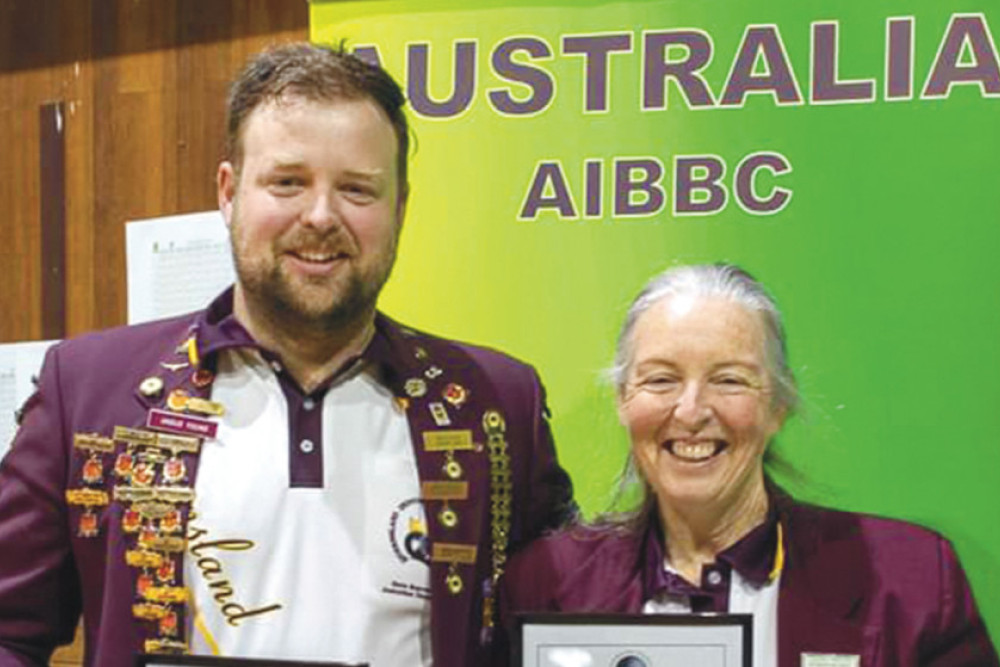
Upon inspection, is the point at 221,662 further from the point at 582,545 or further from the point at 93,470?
the point at 582,545

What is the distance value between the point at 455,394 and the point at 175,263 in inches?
36.4

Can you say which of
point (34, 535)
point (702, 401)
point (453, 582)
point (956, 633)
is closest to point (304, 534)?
point (453, 582)

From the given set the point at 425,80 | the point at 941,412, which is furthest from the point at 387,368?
the point at 941,412

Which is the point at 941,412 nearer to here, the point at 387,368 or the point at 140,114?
the point at 387,368

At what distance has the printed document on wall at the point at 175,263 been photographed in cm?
249

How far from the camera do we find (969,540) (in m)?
1.95

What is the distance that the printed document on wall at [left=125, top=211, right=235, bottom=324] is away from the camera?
2.49 meters

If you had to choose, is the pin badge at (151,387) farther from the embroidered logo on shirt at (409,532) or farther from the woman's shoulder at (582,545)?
the woman's shoulder at (582,545)

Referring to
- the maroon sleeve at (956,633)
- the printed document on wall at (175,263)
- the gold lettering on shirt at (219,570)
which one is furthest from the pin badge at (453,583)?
the printed document on wall at (175,263)

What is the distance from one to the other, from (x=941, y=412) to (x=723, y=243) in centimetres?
40

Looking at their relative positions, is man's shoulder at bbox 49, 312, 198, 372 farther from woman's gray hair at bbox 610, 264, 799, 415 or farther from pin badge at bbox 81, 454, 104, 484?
woman's gray hair at bbox 610, 264, 799, 415

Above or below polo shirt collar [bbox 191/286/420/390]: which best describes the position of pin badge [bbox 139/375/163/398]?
below

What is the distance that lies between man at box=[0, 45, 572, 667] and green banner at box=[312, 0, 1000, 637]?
1.04 feet

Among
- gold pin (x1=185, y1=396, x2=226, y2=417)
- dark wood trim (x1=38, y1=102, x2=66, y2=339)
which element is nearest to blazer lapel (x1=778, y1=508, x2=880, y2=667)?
gold pin (x1=185, y1=396, x2=226, y2=417)
